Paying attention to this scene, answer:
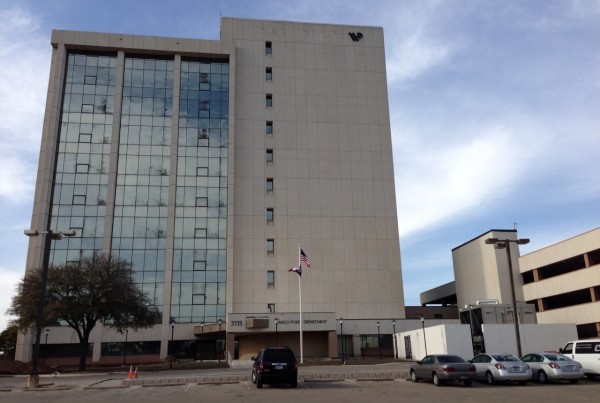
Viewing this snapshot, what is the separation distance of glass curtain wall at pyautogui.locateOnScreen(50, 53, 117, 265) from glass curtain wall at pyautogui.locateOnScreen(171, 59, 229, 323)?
948 centimetres

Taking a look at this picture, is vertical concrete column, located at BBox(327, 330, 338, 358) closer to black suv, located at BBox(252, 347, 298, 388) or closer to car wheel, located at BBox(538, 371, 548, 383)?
car wheel, located at BBox(538, 371, 548, 383)

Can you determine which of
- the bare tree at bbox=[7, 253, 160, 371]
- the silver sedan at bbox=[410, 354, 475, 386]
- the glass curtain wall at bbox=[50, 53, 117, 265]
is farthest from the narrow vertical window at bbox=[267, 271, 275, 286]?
the silver sedan at bbox=[410, 354, 475, 386]

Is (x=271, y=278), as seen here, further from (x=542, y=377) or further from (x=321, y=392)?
(x=321, y=392)

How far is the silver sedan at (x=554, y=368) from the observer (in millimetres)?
24922

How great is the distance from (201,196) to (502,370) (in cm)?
4911

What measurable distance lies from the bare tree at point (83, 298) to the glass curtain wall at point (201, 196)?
13223 mm

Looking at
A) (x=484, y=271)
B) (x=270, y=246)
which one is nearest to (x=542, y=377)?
(x=484, y=271)

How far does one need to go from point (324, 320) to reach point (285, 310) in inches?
314

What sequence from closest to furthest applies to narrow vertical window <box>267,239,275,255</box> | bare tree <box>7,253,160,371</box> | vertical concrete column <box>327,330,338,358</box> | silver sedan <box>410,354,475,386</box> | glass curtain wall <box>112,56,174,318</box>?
silver sedan <box>410,354,475,386</box> → bare tree <box>7,253,160,371</box> → vertical concrete column <box>327,330,338,358</box> → glass curtain wall <box>112,56,174,318</box> → narrow vertical window <box>267,239,275,255</box>

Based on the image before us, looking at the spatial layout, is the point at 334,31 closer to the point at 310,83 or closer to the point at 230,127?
the point at 310,83

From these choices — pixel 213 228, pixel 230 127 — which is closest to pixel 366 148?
pixel 230 127

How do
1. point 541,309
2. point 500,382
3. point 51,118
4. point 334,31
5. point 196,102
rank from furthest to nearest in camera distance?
1. point 334,31
2. point 196,102
3. point 51,118
4. point 541,309
5. point 500,382

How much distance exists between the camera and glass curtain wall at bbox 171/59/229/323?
209ft

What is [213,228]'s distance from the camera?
6656 centimetres
